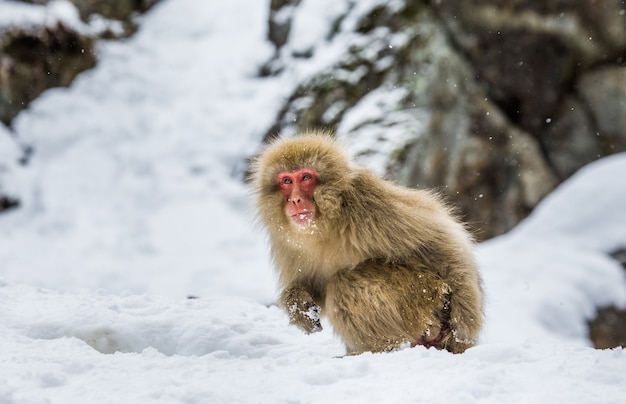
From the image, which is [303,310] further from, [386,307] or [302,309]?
[386,307]

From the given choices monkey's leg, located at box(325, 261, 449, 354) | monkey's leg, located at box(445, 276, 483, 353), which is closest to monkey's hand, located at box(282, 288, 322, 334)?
monkey's leg, located at box(325, 261, 449, 354)

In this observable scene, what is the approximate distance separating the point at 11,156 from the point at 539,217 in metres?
6.19

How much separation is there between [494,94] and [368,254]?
4931 millimetres

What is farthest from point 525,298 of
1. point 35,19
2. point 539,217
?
point 35,19

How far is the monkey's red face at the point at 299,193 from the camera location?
129 inches

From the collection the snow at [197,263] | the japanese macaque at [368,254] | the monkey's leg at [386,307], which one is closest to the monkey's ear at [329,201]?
the japanese macaque at [368,254]

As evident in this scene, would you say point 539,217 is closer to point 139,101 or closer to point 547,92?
point 547,92

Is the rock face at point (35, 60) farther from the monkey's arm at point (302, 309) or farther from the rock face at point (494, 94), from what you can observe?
the monkey's arm at point (302, 309)

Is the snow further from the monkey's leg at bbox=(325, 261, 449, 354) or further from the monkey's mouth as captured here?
the monkey's mouth

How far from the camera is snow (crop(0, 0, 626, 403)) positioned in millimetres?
2250

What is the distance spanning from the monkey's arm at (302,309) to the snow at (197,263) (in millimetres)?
100

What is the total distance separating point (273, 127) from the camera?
28.6 feet

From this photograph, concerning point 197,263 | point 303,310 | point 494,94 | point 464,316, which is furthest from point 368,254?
point 494,94

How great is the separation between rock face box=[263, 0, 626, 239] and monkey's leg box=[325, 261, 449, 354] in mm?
4004
